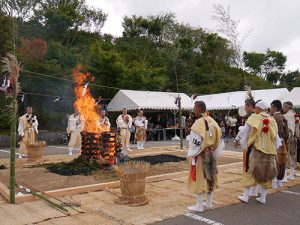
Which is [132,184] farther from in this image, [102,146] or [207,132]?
[102,146]

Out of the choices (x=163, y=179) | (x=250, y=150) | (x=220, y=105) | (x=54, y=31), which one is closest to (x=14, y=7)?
(x=54, y=31)

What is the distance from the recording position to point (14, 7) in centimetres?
2744

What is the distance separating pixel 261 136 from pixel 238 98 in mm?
18960

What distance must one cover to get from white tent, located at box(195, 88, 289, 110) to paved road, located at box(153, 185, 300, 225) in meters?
17.3

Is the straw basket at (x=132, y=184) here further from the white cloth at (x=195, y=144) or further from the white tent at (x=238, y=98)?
the white tent at (x=238, y=98)

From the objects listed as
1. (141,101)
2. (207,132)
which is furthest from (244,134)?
(141,101)

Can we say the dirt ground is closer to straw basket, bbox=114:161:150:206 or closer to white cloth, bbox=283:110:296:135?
straw basket, bbox=114:161:150:206

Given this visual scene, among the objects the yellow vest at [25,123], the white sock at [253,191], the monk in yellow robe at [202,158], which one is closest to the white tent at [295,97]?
the white sock at [253,191]

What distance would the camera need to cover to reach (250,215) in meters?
5.79

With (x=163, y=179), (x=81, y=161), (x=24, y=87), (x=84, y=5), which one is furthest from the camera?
(x=84, y=5)

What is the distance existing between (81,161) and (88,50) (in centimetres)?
1946

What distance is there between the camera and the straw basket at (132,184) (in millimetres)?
6293

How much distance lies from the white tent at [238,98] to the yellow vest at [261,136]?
16863 mm

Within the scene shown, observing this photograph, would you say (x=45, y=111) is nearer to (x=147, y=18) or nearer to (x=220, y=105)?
(x=220, y=105)
